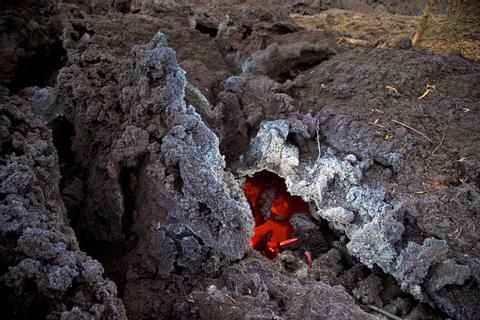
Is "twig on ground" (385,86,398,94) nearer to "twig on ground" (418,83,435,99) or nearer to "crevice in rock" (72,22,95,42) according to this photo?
"twig on ground" (418,83,435,99)

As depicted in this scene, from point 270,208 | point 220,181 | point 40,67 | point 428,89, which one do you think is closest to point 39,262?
point 220,181

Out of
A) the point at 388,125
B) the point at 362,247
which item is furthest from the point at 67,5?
the point at 362,247

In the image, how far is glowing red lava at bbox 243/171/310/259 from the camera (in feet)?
12.2

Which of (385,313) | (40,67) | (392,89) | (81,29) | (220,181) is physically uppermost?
(392,89)

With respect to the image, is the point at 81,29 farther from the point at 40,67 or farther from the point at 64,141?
the point at 64,141

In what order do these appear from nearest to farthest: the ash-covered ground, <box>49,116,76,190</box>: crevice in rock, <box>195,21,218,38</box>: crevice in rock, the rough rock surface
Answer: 1. the rough rock surface
2. the ash-covered ground
3. <box>49,116,76,190</box>: crevice in rock
4. <box>195,21,218,38</box>: crevice in rock

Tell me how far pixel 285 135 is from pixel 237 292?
1.40 m

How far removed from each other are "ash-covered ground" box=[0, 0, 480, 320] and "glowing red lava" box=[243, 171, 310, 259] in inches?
1.5

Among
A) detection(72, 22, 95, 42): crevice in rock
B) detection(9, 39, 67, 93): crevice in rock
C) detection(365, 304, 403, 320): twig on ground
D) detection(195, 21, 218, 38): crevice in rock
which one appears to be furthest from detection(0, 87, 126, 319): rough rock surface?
detection(195, 21, 218, 38): crevice in rock

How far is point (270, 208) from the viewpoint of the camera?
12.5 ft

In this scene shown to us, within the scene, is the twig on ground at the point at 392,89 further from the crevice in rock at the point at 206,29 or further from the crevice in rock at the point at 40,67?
the crevice in rock at the point at 40,67

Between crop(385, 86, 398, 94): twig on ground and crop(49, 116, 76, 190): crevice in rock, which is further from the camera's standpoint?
crop(385, 86, 398, 94): twig on ground

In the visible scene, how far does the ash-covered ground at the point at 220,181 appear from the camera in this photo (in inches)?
88.4

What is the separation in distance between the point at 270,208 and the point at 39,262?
2.29 meters
